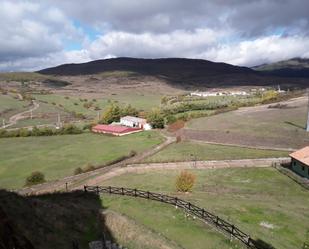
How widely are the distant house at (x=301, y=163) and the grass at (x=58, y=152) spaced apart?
3017 cm

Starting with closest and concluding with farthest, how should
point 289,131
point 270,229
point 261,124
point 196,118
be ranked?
point 270,229 < point 289,131 < point 261,124 < point 196,118

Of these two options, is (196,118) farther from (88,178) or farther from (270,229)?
(270,229)

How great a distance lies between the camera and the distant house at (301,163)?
5150 centimetres

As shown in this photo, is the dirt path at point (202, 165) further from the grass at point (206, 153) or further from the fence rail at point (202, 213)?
the fence rail at point (202, 213)

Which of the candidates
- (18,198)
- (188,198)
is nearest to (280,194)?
(188,198)

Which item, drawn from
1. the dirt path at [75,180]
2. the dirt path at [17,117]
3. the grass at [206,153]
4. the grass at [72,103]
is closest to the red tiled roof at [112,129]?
the grass at [206,153]

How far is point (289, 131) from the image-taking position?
83.6m

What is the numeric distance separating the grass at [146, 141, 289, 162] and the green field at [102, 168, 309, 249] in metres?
10.1

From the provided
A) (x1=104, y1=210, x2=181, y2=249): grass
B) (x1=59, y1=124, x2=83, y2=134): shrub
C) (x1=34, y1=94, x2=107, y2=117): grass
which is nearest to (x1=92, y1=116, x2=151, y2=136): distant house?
(x1=59, y1=124, x2=83, y2=134): shrub

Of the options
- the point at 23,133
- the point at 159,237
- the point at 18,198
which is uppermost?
the point at 18,198

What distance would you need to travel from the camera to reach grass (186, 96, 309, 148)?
254 feet

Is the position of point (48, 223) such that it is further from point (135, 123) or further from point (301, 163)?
point (135, 123)

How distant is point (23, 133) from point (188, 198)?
73.5m

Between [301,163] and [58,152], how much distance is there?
1795 inches
